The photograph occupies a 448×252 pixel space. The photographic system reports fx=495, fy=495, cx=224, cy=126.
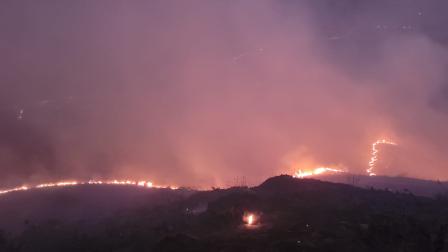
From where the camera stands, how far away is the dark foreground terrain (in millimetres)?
45625

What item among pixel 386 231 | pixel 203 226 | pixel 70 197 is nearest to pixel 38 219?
pixel 70 197

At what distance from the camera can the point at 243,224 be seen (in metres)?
52.6

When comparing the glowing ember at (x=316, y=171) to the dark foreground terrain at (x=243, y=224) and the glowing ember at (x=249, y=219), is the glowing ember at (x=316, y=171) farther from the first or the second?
the glowing ember at (x=249, y=219)

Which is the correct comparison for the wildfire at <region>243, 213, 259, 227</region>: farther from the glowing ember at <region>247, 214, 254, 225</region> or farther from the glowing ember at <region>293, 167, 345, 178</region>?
the glowing ember at <region>293, 167, 345, 178</region>

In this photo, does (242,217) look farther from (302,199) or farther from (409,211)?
(409,211)

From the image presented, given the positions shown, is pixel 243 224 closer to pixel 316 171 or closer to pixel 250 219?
pixel 250 219

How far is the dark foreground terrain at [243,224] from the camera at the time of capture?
45.6 metres

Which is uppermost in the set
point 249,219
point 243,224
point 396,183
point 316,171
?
point 316,171

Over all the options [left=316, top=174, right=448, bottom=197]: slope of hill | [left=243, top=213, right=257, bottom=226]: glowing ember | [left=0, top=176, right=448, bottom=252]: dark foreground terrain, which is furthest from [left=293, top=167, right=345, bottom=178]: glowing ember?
[left=243, top=213, right=257, bottom=226]: glowing ember

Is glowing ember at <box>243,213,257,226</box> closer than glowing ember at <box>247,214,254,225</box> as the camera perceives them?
Yes

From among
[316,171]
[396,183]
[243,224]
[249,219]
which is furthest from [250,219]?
[316,171]

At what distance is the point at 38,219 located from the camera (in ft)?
254

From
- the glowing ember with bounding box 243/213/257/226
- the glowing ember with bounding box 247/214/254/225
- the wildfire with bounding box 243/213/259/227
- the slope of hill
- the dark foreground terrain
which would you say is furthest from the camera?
the slope of hill

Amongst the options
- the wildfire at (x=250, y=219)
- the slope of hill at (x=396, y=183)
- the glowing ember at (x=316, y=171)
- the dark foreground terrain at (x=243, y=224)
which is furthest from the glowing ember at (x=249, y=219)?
the glowing ember at (x=316, y=171)
